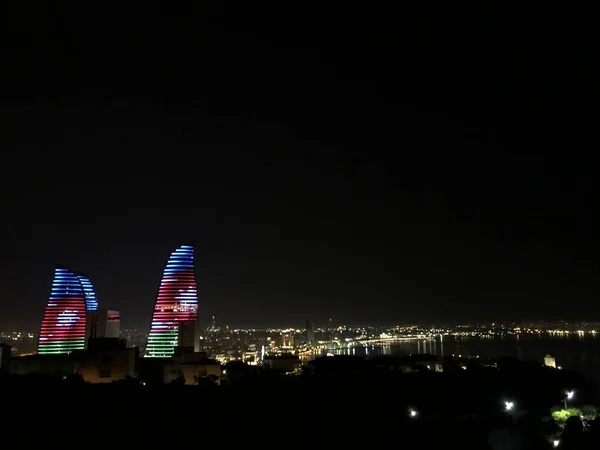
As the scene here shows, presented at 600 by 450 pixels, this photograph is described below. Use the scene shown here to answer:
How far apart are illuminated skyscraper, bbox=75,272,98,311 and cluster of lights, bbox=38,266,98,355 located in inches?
49.6

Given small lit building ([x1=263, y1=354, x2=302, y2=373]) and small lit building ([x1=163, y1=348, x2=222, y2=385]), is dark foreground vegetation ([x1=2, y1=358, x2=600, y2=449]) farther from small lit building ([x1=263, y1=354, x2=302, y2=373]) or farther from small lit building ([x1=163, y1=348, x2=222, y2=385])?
small lit building ([x1=263, y1=354, x2=302, y2=373])

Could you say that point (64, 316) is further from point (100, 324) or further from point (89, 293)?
point (89, 293)

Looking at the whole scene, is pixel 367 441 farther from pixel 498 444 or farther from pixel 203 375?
pixel 203 375

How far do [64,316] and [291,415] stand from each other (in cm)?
2642

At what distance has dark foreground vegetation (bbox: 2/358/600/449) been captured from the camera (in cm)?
1023

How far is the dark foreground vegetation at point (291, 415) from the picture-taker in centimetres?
1023

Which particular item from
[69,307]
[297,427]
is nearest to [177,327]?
[69,307]

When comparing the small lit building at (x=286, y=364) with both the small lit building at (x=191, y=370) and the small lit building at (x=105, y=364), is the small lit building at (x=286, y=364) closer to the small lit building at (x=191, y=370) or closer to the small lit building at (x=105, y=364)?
the small lit building at (x=191, y=370)

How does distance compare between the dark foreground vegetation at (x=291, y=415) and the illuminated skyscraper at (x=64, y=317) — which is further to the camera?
the illuminated skyscraper at (x=64, y=317)

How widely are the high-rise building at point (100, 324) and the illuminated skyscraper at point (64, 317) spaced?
474 millimetres

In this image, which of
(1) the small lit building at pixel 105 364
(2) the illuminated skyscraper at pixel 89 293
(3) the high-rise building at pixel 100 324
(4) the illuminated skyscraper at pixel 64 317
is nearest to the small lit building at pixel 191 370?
(1) the small lit building at pixel 105 364

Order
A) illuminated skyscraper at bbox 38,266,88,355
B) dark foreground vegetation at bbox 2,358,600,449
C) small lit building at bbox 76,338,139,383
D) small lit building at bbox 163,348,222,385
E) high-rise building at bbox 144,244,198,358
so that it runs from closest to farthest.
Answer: dark foreground vegetation at bbox 2,358,600,449
small lit building at bbox 76,338,139,383
small lit building at bbox 163,348,222,385
high-rise building at bbox 144,244,198,358
illuminated skyscraper at bbox 38,266,88,355

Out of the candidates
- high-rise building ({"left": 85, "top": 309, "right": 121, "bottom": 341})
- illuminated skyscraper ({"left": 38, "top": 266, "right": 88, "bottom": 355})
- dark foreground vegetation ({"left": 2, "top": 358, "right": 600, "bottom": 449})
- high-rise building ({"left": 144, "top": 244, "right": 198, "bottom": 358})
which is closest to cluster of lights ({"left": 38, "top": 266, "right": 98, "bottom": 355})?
illuminated skyscraper ({"left": 38, "top": 266, "right": 88, "bottom": 355})

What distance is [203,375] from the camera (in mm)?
22328
